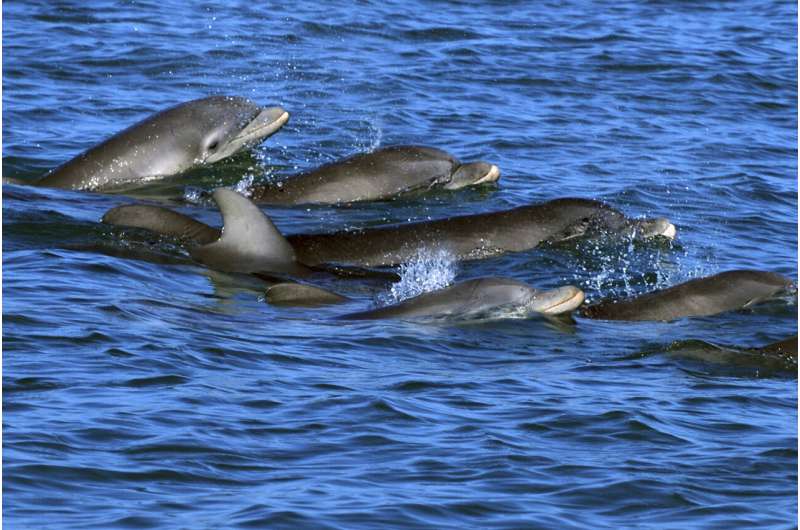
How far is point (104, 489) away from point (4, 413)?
1429 millimetres

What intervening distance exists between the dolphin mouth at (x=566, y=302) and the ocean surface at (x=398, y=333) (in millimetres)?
205

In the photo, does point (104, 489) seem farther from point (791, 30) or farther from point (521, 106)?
point (791, 30)

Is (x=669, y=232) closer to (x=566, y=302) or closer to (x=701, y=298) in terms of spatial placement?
(x=701, y=298)

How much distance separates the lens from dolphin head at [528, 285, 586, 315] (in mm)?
13633

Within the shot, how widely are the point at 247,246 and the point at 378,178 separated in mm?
3809

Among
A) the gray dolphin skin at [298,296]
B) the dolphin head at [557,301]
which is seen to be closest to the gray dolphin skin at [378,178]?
the gray dolphin skin at [298,296]

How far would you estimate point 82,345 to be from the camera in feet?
39.3

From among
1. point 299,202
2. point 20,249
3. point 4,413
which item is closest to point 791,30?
point 299,202

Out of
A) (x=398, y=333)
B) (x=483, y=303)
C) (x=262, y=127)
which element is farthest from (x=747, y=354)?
(x=262, y=127)

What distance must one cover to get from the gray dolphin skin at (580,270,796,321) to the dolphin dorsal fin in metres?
2.69

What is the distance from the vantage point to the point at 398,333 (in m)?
12.9

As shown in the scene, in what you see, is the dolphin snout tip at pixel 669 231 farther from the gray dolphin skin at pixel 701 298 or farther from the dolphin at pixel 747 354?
the dolphin at pixel 747 354

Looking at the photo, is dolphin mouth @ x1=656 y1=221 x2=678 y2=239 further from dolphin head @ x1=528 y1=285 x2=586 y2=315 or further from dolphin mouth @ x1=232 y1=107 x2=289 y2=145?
dolphin mouth @ x1=232 y1=107 x2=289 y2=145

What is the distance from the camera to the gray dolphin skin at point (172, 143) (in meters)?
18.0
